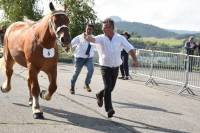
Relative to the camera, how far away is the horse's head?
28.7 ft

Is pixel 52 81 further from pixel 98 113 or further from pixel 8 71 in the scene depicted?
pixel 8 71

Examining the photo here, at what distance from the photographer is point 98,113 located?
10.3 metres

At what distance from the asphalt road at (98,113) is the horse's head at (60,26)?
1470 mm

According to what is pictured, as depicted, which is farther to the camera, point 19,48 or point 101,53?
point 19,48

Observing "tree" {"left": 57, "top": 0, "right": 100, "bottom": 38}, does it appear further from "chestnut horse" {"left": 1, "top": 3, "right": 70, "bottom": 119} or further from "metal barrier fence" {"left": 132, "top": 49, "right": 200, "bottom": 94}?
"chestnut horse" {"left": 1, "top": 3, "right": 70, "bottom": 119}

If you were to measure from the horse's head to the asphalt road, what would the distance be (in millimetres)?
1470

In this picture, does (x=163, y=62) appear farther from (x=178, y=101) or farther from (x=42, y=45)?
(x=42, y=45)

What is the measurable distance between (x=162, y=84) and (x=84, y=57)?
207 inches

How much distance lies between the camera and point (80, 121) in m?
9.34

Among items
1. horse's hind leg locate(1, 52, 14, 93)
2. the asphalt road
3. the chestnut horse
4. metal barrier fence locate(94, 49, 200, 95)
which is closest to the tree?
metal barrier fence locate(94, 49, 200, 95)

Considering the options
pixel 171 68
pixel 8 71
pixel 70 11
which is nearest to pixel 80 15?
pixel 70 11

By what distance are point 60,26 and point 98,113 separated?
7.21 feet

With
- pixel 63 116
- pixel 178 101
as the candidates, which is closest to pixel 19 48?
pixel 63 116

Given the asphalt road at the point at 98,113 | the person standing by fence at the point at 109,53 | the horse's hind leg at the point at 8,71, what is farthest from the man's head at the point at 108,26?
the horse's hind leg at the point at 8,71
